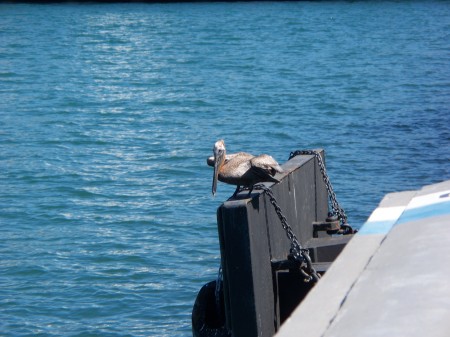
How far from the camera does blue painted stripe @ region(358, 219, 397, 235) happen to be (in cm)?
545

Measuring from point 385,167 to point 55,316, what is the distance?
9090 mm

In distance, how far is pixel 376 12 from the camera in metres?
67.9

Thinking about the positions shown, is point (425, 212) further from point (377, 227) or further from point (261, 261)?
point (261, 261)

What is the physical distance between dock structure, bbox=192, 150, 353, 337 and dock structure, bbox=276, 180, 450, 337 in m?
0.85

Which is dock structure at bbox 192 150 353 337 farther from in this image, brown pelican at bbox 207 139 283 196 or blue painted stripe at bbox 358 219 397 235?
blue painted stripe at bbox 358 219 397 235

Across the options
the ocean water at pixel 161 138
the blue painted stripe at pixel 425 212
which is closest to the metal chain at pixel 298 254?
the blue painted stripe at pixel 425 212

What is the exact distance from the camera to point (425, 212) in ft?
18.1

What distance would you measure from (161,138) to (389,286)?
65.7 ft

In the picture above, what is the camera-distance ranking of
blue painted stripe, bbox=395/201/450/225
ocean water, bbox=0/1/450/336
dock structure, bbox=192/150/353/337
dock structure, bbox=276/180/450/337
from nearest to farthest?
dock structure, bbox=276/180/450/337
blue painted stripe, bbox=395/201/450/225
dock structure, bbox=192/150/353/337
ocean water, bbox=0/1/450/336

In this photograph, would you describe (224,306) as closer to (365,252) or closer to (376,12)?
(365,252)

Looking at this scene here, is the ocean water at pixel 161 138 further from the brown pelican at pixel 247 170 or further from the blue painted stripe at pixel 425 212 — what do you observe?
the blue painted stripe at pixel 425 212

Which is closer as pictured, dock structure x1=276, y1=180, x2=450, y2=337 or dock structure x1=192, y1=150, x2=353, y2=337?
dock structure x1=276, y1=180, x2=450, y2=337

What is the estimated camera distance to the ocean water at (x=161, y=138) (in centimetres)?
1245

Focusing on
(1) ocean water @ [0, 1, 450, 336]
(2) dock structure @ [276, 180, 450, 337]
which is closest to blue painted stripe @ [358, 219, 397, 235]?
(2) dock structure @ [276, 180, 450, 337]
